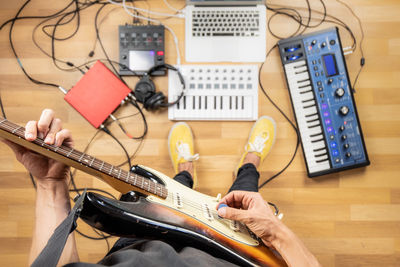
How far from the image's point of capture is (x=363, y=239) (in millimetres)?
1646

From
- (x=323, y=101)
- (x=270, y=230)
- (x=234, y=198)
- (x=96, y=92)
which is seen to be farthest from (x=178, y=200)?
(x=323, y=101)

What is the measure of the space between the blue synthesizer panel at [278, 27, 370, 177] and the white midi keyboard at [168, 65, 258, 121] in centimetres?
22

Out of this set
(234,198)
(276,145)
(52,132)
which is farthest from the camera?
(276,145)

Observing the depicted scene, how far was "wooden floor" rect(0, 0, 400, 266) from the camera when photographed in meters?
1.60

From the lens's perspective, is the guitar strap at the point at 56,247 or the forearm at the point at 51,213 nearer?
the guitar strap at the point at 56,247

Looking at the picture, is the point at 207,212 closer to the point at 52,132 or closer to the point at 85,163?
the point at 85,163

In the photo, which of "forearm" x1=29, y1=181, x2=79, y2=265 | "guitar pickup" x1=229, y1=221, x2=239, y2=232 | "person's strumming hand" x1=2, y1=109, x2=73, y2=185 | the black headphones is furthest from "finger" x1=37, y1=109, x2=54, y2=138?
"guitar pickup" x1=229, y1=221, x2=239, y2=232

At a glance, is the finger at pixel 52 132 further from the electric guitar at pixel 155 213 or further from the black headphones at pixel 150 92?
the black headphones at pixel 150 92

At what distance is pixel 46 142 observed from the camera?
0.90 meters

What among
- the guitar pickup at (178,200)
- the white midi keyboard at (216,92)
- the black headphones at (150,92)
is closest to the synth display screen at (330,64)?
the white midi keyboard at (216,92)

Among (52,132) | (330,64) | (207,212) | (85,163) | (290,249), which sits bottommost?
(290,249)

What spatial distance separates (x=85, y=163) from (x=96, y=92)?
70 centimetres

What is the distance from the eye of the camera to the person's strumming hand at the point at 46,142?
0.90 meters

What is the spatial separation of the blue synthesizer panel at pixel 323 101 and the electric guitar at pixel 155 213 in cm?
63
